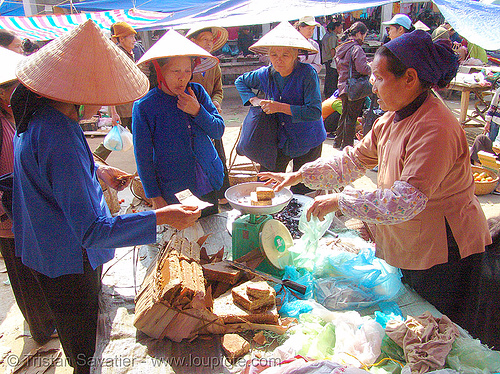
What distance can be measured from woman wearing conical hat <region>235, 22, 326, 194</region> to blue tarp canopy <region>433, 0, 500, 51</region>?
8.65 ft

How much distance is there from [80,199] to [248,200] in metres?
1.35

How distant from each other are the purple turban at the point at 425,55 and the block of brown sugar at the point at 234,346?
5.43 ft

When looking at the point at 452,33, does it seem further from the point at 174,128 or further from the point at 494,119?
the point at 174,128

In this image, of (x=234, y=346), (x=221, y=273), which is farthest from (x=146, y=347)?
(x=221, y=273)

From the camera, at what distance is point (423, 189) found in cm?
179

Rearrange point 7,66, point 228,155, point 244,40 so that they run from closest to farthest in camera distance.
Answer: point 7,66, point 228,155, point 244,40

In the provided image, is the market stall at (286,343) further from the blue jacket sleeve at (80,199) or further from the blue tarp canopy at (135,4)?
the blue tarp canopy at (135,4)

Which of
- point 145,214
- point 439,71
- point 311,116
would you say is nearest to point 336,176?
point 439,71

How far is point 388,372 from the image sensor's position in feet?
5.84

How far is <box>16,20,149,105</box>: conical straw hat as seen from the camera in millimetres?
1550

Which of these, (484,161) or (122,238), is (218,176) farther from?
(484,161)

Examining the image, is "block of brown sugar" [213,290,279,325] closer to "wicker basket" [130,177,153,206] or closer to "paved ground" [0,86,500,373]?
"paved ground" [0,86,500,373]

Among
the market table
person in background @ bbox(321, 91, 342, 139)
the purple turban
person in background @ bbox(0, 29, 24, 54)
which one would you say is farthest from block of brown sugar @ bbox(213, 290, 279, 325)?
person in background @ bbox(321, 91, 342, 139)

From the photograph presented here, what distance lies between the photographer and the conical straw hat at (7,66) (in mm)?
2158
